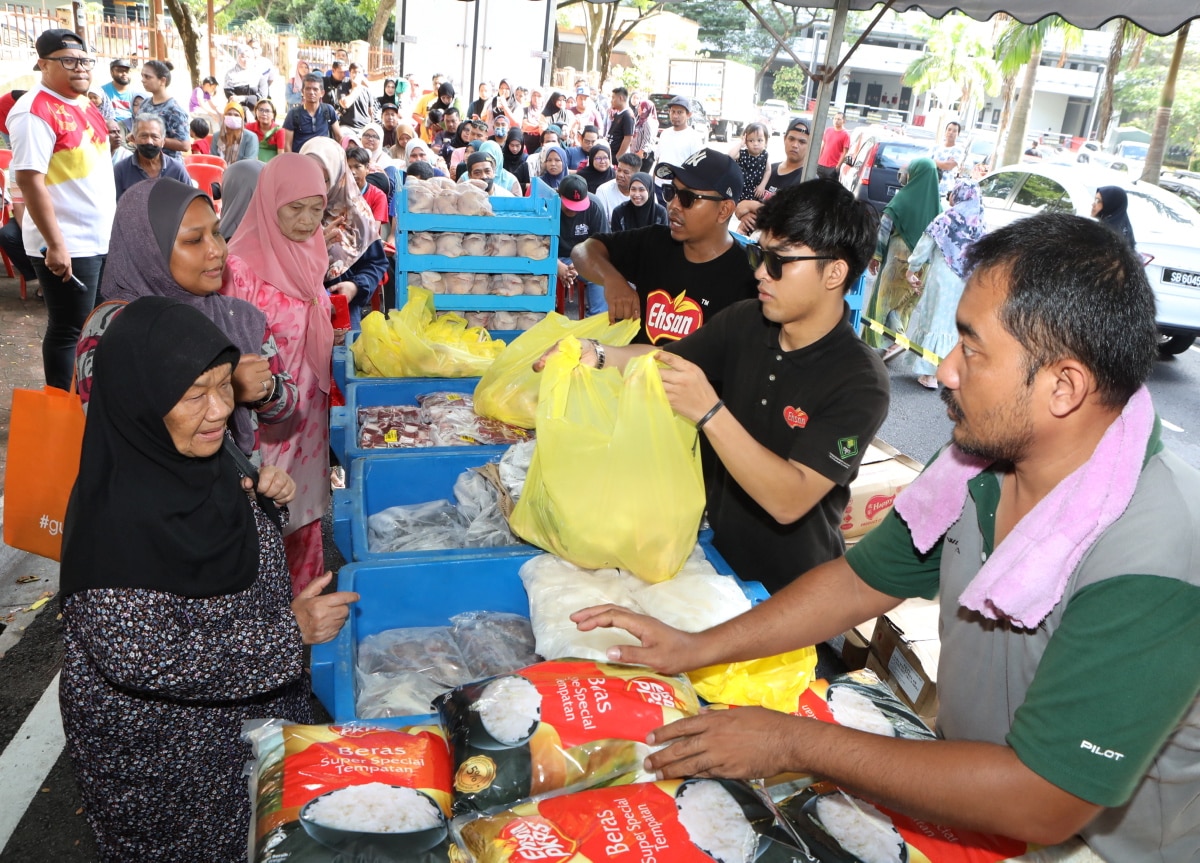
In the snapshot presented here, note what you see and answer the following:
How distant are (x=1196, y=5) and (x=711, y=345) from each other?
99.2 inches

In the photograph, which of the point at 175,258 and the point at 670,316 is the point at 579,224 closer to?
the point at 670,316

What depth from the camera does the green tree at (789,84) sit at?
2044 inches

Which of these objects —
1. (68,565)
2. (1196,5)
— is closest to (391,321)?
(68,565)

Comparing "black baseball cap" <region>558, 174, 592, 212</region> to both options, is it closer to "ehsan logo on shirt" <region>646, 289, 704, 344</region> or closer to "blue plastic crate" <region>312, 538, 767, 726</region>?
"ehsan logo on shirt" <region>646, 289, 704, 344</region>

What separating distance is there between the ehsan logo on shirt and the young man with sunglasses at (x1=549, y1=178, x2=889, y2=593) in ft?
2.26

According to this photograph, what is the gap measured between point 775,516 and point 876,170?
1008 centimetres

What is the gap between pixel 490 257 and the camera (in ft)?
16.0

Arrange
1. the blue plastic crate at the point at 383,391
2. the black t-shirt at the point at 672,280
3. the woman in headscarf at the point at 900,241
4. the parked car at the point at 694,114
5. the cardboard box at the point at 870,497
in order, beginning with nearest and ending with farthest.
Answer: the blue plastic crate at the point at 383,391 → the black t-shirt at the point at 672,280 → the cardboard box at the point at 870,497 → the woman in headscarf at the point at 900,241 → the parked car at the point at 694,114

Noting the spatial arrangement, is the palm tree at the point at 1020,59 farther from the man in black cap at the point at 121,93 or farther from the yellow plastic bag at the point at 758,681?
the yellow plastic bag at the point at 758,681

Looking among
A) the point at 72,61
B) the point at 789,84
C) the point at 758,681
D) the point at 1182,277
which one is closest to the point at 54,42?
the point at 72,61

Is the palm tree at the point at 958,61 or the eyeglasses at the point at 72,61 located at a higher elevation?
the palm tree at the point at 958,61

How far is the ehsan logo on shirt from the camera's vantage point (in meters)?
3.36

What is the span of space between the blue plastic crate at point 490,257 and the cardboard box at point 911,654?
283 cm

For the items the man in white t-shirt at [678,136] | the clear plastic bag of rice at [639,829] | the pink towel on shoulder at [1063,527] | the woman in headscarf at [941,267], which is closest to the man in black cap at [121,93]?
the man in white t-shirt at [678,136]
